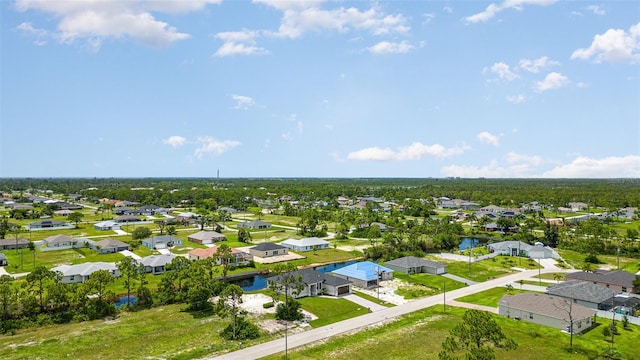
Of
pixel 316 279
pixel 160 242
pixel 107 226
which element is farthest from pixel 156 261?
pixel 107 226

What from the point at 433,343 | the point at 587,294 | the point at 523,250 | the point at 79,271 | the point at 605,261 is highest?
the point at 79,271

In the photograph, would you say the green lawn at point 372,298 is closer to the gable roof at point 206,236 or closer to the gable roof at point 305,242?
the gable roof at point 305,242

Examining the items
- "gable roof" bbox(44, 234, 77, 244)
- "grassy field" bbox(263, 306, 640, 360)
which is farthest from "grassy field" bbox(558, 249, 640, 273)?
"gable roof" bbox(44, 234, 77, 244)

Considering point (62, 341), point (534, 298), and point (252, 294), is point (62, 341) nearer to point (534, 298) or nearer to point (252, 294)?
point (252, 294)

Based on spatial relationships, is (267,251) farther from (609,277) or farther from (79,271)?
(609,277)

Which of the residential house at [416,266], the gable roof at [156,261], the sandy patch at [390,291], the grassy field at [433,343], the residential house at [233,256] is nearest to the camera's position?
the grassy field at [433,343]

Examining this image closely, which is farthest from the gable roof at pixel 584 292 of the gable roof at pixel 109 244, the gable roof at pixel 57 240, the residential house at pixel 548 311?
the gable roof at pixel 57 240

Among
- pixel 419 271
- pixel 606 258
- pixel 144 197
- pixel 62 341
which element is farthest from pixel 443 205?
pixel 62 341
